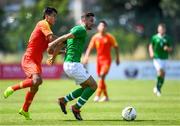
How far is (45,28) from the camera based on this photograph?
16.2 m

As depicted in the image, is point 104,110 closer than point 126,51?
Yes

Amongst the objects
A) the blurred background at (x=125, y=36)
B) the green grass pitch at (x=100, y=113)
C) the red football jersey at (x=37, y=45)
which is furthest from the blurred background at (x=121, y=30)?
the red football jersey at (x=37, y=45)

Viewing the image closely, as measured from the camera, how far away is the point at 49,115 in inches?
699

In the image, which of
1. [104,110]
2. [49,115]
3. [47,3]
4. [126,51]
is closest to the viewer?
[49,115]

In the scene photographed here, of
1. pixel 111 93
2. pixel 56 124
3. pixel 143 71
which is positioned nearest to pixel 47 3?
pixel 143 71

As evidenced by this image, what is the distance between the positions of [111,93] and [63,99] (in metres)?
11.9

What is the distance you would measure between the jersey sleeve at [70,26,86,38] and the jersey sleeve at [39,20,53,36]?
498mm

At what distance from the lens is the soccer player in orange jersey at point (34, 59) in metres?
16.3

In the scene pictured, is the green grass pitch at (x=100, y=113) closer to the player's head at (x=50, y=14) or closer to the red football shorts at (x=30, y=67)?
the red football shorts at (x=30, y=67)

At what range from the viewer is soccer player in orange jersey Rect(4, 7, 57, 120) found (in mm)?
16344

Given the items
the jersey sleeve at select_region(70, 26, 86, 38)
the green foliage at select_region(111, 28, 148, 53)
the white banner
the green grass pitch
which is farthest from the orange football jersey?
the green foliage at select_region(111, 28, 148, 53)

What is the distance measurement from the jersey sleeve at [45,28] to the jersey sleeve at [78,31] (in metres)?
0.50

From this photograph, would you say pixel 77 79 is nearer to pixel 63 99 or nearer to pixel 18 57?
pixel 63 99

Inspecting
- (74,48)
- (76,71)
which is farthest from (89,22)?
(76,71)
